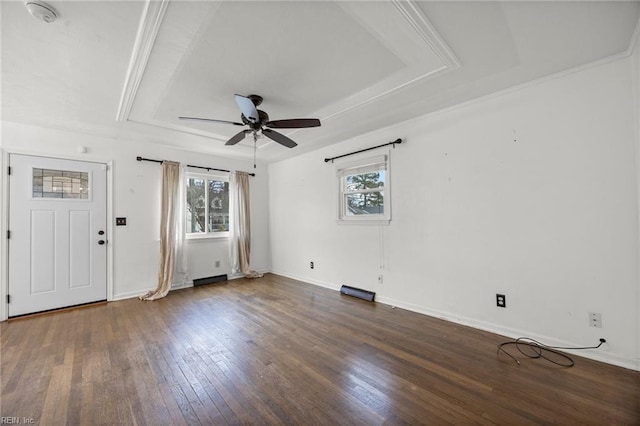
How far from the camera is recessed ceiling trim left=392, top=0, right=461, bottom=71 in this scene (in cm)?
164

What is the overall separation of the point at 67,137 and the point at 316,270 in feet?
14.3

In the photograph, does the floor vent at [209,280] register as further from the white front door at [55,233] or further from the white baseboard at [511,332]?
the white baseboard at [511,332]

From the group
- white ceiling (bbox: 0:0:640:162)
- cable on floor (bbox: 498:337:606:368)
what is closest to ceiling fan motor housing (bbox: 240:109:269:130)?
white ceiling (bbox: 0:0:640:162)

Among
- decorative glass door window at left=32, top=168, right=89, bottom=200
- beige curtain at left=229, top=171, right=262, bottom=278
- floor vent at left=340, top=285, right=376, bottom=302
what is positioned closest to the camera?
decorative glass door window at left=32, top=168, right=89, bottom=200

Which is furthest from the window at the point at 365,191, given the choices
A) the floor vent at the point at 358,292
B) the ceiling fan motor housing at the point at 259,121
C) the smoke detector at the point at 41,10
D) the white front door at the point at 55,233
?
the white front door at the point at 55,233

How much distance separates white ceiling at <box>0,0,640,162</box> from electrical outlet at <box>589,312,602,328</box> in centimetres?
219

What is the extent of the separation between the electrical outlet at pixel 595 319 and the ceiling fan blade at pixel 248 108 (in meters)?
3.54

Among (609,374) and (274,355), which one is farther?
(274,355)

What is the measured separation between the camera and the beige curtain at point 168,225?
439cm

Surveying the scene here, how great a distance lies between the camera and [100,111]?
3150 mm

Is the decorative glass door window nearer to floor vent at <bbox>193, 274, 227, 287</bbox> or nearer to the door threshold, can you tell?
the door threshold

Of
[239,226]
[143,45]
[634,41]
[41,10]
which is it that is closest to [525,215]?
[634,41]

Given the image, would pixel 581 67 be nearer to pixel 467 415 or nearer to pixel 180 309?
pixel 467 415

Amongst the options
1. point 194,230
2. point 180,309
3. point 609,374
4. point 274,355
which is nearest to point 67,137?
point 194,230
